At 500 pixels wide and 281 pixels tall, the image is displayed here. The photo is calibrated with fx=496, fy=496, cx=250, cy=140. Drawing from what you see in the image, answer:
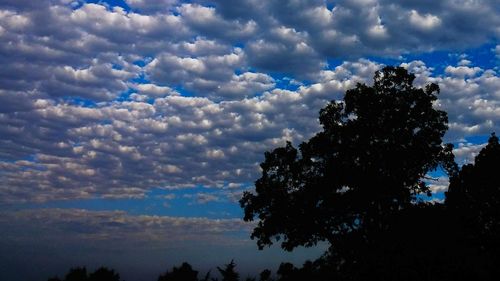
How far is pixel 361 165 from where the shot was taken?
117ft

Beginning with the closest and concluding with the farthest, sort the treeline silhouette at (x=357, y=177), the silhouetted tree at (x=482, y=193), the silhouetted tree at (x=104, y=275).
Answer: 1. the silhouetted tree at (x=104, y=275)
2. the treeline silhouette at (x=357, y=177)
3. the silhouetted tree at (x=482, y=193)

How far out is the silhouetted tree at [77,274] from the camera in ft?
54.3

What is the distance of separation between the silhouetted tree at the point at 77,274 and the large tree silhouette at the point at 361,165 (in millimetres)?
21537

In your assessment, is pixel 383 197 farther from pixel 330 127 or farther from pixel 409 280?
pixel 409 280

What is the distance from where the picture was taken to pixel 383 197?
34.5 meters

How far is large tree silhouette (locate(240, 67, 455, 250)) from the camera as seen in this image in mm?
34750

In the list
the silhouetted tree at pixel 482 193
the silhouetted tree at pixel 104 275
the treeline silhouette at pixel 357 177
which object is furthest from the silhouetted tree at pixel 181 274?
the silhouetted tree at pixel 482 193

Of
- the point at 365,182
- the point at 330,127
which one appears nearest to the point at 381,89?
the point at 330,127

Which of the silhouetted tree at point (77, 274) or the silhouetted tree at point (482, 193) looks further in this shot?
the silhouetted tree at point (482, 193)

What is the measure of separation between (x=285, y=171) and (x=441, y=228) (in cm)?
1276

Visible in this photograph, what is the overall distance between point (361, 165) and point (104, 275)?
23.0 metres

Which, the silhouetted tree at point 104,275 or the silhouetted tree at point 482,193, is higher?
the silhouetted tree at point 482,193

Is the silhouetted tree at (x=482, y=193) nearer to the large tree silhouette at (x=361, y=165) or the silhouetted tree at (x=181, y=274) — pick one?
the large tree silhouette at (x=361, y=165)

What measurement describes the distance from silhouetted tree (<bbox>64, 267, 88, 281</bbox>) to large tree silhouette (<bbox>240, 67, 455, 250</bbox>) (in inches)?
848
